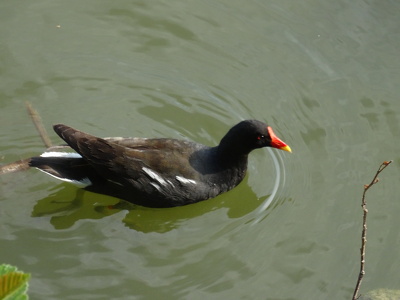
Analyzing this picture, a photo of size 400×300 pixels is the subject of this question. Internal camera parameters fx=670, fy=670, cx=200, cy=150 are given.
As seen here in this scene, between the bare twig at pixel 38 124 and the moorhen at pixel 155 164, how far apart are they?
359mm

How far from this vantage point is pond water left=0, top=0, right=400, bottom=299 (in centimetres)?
564

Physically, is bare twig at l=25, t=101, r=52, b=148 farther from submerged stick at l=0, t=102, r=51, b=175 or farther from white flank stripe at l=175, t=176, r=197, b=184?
white flank stripe at l=175, t=176, r=197, b=184

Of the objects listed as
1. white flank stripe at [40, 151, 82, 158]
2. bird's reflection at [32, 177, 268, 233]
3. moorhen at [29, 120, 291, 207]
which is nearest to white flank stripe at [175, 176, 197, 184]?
moorhen at [29, 120, 291, 207]

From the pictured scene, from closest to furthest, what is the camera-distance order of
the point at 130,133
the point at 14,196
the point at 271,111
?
the point at 14,196, the point at 130,133, the point at 271,111

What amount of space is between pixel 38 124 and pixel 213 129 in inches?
70.5

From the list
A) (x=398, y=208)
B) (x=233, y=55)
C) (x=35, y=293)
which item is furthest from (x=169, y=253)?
(x=233, y=55)

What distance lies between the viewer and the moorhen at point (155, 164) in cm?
592

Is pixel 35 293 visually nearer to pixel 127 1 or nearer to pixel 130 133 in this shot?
pixel 130 133

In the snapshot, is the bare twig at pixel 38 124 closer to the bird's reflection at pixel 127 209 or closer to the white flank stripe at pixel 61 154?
the white flank stripe at pixel 61 154

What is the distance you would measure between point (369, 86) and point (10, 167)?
13.3 feet

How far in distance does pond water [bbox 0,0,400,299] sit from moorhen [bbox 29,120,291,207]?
0.86 ft

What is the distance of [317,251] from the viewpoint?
5.93m

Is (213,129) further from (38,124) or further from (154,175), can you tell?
(38,124)

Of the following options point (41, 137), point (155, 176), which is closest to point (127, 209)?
point (155, 176)
